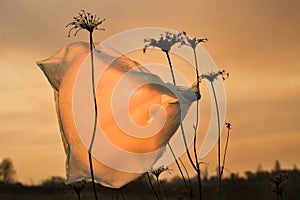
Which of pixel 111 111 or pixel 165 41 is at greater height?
pixel 165 41

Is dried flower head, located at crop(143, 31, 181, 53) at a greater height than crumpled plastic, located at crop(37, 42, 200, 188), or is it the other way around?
dried flower head, located at crop(143, 31, 181, 53)

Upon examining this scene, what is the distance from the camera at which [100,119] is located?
3422 millimetres

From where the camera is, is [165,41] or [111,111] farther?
[165,41]

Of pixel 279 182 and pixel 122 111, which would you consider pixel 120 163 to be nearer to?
pixel 122 111

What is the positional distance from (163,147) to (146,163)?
12 centimetres

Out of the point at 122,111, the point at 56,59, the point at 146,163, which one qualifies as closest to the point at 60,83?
the point at 56,59

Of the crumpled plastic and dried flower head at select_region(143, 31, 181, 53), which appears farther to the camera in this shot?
dried flower head at select_region(143, 31, 181, 53)

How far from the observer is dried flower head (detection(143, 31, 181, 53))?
3568 mm

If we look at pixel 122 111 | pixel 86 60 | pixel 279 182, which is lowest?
pixel 279 182

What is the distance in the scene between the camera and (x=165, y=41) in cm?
358

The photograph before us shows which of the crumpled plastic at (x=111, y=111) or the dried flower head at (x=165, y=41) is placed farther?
the dried flower head at (x=165, y=41)

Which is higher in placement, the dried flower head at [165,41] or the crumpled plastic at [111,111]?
the dried flower head at [165,41]

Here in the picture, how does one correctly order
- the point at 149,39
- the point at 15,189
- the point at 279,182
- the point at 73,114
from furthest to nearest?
the point at 15,189 < the point at 279,182 < the point at 149,39 < the point at 73,114

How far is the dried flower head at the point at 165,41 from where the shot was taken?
11.7 feet
